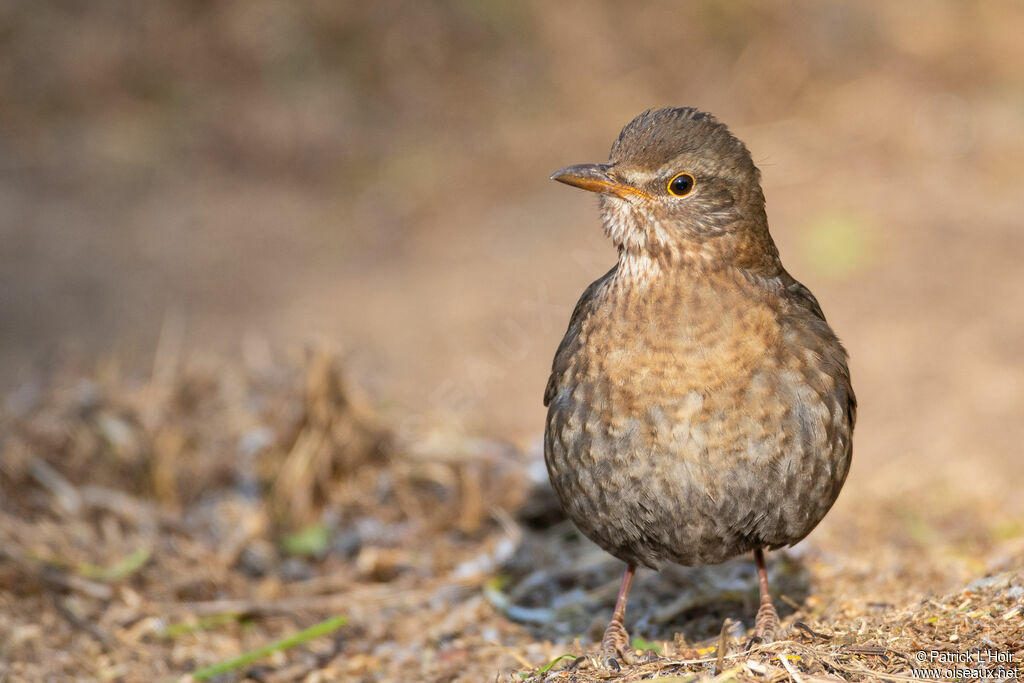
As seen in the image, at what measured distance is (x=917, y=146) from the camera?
1025 centimetres

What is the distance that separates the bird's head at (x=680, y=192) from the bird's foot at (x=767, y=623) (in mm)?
1197

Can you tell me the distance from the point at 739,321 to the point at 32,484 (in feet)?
11.9

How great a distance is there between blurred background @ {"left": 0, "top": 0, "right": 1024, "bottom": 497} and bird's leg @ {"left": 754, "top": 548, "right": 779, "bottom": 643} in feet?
7.97

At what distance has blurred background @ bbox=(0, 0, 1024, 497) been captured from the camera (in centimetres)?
781

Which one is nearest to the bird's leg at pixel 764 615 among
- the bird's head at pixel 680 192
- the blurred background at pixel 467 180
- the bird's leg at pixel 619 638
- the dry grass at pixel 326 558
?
the dry grass at pixel 326 558

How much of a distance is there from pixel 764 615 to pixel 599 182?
62.8 inches

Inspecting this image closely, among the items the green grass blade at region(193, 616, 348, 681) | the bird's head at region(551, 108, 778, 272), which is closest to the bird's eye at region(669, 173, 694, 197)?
the bird's head at region(551, 108, 778, 272)

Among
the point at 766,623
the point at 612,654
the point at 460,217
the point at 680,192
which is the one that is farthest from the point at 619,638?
the point at 460,217

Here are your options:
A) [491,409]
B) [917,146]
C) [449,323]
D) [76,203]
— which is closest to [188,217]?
[76,203]

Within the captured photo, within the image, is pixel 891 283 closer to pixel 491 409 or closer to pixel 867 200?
pixel 867 200

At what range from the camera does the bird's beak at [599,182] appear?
387 centimetres

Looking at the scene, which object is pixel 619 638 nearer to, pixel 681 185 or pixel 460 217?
pixel 681 185

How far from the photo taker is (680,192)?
388 cm

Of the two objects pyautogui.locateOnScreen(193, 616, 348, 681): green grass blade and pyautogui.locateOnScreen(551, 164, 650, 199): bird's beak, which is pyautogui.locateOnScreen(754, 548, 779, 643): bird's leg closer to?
pyautogui.locateOnScreen(551, 164, 650, 199): bird's beak
